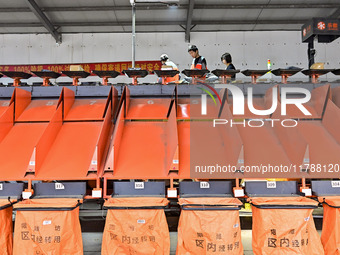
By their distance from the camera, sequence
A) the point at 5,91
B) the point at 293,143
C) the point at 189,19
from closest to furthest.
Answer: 1. the point at 293,143
2. the point at 5,91
3. the point at 189,19

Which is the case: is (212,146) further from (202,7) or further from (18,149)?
(202,7)

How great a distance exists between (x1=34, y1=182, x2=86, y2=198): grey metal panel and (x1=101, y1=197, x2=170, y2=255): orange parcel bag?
288 mm

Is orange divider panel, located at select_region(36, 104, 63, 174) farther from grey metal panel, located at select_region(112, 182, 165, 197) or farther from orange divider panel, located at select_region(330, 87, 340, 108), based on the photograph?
orange divider panel, located at select_region(330, 87, 340, 108)

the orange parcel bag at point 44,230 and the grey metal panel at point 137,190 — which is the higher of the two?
the grey metal panel at point 137,190

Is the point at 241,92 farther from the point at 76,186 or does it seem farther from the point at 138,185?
the point at 76,186

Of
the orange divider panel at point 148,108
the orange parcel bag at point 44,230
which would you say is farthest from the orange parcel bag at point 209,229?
the orange divider panel at point 148,108

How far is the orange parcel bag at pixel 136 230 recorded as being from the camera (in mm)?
1590

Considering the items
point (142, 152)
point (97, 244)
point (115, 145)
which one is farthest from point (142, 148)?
point (97, 244)

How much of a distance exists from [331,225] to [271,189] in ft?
1.36

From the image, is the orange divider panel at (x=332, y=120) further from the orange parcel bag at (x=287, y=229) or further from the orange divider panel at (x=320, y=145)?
the orange parcel bag at (x=287, y=229)

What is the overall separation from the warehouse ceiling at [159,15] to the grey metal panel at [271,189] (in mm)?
5548

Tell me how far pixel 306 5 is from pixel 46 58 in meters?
7.61

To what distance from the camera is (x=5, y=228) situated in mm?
1618

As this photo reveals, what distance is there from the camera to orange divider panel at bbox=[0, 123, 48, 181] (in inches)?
71.4
